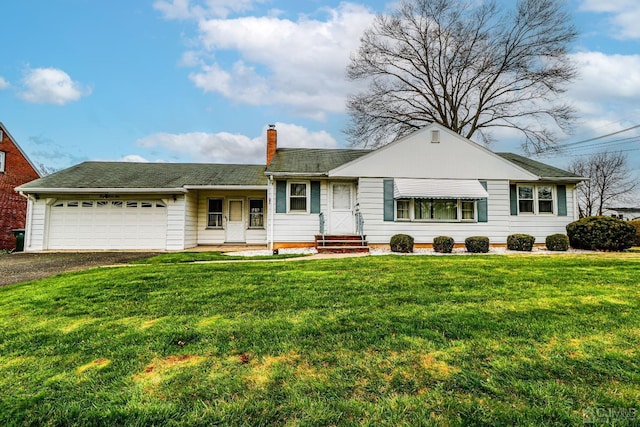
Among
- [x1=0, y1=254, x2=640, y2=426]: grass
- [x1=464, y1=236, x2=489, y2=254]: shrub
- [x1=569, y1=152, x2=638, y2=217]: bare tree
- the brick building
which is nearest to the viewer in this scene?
[x1=0, y1=254, x2=640, y2=426]: grass

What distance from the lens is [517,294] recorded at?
4.72m

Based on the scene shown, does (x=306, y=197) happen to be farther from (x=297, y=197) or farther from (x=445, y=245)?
(x=445, y=245)

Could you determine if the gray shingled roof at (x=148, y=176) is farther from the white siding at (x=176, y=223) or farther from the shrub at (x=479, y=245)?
the shrub at (x=479, y=245)

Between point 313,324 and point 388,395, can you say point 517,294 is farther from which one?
point 388,395

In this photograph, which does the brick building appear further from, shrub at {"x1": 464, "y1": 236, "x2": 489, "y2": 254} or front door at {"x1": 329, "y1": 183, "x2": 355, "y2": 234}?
shrub at {"x1": 464, "y1": 236, "x2": 489, "y2": 254}

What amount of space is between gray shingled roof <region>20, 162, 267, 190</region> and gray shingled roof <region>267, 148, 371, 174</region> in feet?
4.85

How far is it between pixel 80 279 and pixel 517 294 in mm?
7709

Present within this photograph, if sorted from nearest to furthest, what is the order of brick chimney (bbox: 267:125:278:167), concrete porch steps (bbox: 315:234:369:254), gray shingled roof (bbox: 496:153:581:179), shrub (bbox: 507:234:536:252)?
1. concrete porch steps (bbox: 315:234:369:254)
2. shrub (bbox: 507:234:536:252)
3. gray shingled roof (bbox: 496:153:581:179)
4. brick chimney (bbox: 267:125:278:167)

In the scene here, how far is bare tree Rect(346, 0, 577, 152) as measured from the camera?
2050cm

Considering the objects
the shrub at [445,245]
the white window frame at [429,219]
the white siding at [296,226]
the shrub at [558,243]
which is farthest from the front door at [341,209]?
the shrub at [558,243]
